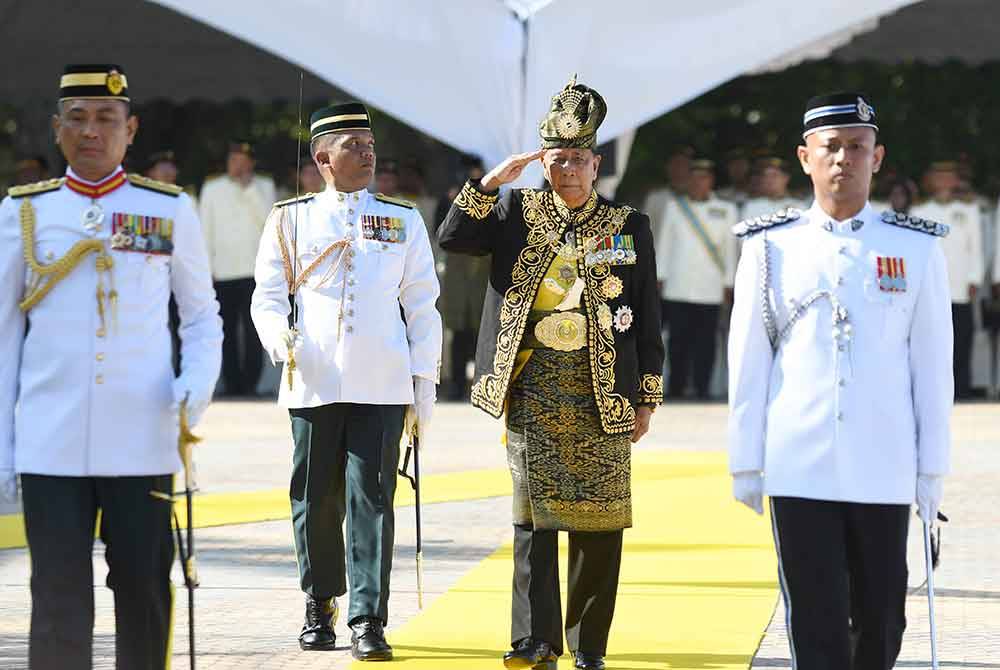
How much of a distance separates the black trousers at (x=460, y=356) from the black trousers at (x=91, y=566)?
45.1 ft

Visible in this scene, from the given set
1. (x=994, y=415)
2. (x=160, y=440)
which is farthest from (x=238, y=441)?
(x=160, y=440)

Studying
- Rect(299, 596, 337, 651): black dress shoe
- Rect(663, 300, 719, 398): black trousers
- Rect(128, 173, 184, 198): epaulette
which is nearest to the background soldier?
Rect(299, 596, 337, 651): black dress shoe

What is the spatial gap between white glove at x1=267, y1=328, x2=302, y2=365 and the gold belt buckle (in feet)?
3.41

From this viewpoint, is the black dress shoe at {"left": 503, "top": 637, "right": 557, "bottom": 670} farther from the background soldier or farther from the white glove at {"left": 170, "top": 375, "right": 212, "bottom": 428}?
the white glove at {"left": 170, "top": 375, "right": 212, "bottom": 428}

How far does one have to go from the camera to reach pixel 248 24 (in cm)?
1627

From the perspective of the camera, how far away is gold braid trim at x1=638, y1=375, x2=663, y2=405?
7.30 meters

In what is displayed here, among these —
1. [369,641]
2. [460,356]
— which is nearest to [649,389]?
[369,641]

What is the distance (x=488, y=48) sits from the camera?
16.4 metres

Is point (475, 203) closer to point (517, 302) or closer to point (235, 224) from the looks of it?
point (517, 302)

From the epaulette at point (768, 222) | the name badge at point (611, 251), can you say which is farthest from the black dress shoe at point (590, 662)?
the epaulette at point (768, 222)

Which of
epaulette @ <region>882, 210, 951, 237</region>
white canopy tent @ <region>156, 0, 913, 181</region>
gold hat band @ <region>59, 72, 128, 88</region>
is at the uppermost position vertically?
white canopy tent @ <region>156, 0, 913, 181</region>

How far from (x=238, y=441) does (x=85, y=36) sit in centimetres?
797

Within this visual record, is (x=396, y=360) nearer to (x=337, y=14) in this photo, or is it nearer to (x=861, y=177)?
(x=861, y=177)

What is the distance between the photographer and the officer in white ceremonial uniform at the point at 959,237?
19794mm
